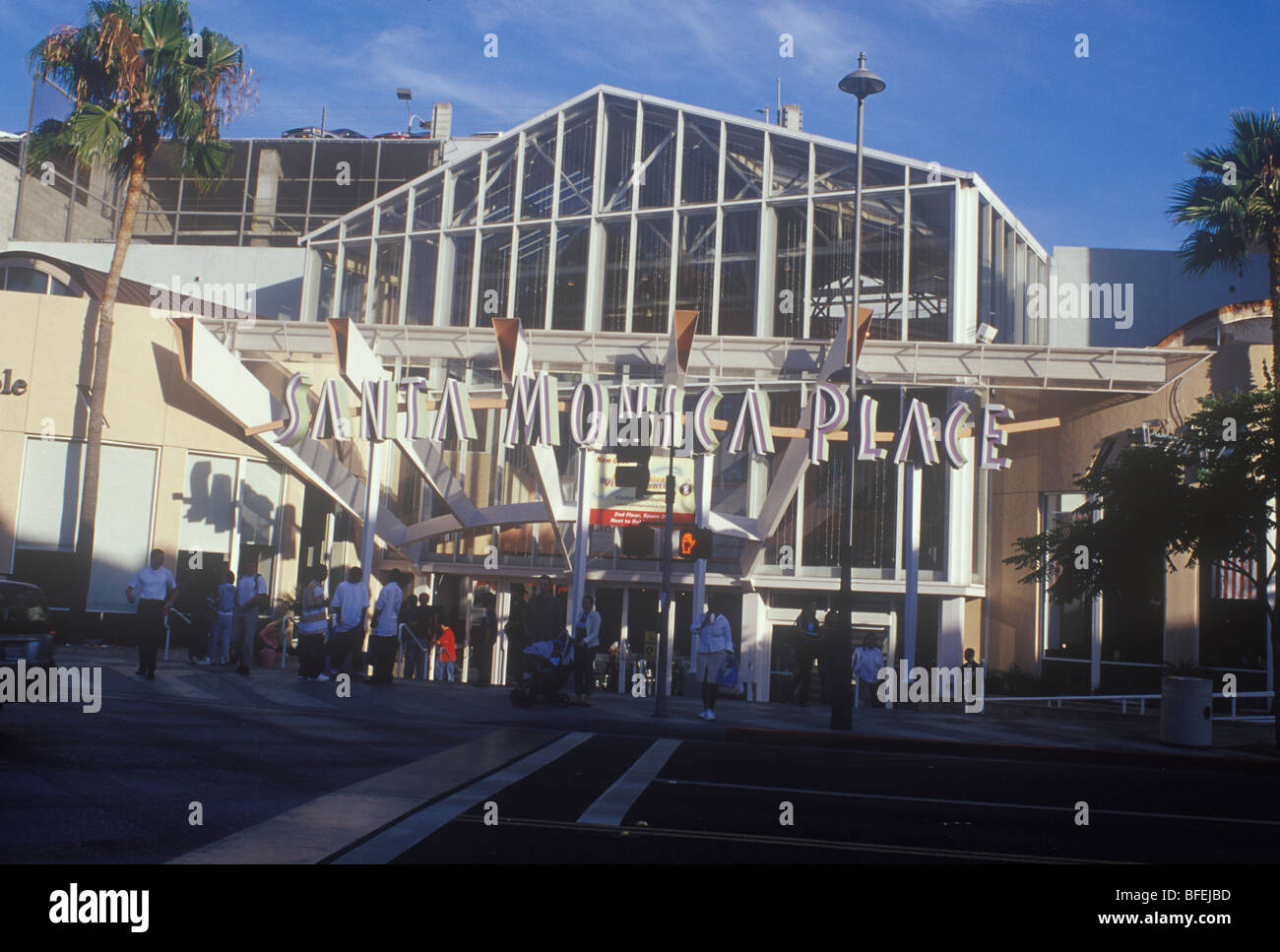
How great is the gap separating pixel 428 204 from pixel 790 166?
9331 mm

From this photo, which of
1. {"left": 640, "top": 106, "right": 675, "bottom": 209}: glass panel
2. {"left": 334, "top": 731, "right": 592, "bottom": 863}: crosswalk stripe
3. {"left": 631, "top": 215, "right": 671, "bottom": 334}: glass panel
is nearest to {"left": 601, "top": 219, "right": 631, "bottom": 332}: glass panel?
{"left": 631, "top": 215, "right": 671, "bottom": 334}: glass panel

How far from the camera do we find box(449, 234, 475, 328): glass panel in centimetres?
2822

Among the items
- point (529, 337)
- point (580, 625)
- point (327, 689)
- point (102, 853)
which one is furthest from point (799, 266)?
point (102, 853)

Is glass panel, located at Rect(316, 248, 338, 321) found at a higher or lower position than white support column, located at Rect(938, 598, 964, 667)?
higher

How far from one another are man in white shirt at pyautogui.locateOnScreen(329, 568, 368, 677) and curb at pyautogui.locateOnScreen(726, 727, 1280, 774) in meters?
6.25

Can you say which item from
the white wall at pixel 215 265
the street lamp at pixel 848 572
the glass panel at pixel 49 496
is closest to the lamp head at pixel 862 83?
the street lamp at pixel 848 572

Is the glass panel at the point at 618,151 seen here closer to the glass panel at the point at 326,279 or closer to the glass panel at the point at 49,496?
the glass panel at the point at 326,279

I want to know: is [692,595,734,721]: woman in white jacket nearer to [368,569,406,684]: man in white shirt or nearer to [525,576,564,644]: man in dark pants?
[525,576,564,644]: man in dark pants

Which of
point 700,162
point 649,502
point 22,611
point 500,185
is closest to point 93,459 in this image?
point 649,502

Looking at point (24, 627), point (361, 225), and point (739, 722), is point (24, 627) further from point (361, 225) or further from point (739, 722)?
point (361, 225)

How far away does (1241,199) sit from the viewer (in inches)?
882

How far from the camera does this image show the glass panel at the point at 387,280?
29.0 metres

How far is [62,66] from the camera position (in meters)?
23.1
